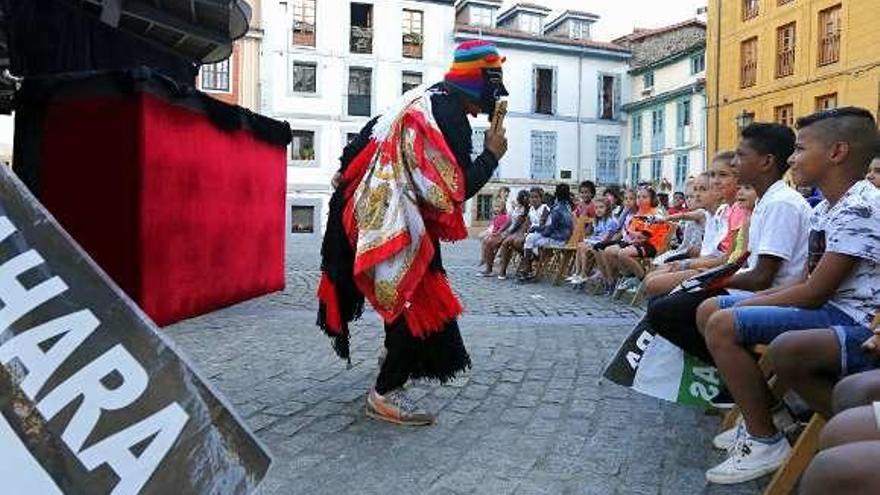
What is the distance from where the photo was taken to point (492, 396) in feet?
14.9

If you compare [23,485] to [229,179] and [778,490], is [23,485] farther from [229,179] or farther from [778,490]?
[229,179]

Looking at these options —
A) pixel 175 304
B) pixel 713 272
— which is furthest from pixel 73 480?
pixel 175 304

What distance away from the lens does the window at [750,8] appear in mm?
30422

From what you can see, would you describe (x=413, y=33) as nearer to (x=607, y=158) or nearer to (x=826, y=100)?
(x=607, y=158)

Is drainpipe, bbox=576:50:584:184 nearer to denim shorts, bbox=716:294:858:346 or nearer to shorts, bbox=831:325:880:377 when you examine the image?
denim shorts, bbox=716:294:858:346

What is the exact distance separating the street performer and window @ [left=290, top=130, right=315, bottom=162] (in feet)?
105

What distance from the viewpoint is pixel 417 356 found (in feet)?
13.3

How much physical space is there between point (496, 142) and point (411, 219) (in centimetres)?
55

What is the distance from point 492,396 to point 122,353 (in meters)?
3.32

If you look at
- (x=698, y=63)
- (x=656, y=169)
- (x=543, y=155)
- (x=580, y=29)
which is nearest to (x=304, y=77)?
(x=543, y=155)

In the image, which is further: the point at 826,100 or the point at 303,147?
the point at 303,147

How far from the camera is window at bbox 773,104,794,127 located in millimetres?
28233

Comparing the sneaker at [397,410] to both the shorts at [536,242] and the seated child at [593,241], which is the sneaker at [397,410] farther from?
the shorts at [536,242]

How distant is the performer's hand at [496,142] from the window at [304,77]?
33.1 metres
